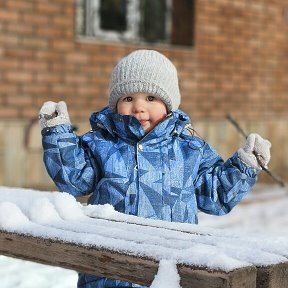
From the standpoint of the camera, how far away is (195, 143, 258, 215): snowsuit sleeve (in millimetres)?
2914

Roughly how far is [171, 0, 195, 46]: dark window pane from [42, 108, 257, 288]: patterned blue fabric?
5.78 metres

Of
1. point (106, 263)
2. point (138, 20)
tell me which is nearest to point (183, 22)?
point (138, 20)

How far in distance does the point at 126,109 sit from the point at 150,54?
282 millimetres

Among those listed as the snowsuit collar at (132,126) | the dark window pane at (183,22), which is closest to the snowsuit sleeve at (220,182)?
the snowsuit collar at (132,126)

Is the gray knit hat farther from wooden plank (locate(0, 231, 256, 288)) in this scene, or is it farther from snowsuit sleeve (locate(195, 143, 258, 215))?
wooden plank (locate(0, 231, 256, 288))

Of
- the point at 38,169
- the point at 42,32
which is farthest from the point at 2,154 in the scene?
the point at 42,32

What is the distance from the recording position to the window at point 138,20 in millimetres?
7820

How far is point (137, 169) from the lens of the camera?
2.82m

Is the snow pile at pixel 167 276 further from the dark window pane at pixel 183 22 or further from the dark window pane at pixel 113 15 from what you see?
the dark window pane at pixel 183 22

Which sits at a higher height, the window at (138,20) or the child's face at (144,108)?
the window at (138,20)

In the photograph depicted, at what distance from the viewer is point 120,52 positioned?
778 cm

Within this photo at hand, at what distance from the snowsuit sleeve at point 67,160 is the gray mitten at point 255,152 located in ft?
1.83

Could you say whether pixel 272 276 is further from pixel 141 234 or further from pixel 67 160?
pixel 67 160

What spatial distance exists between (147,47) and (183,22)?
0.75 m
